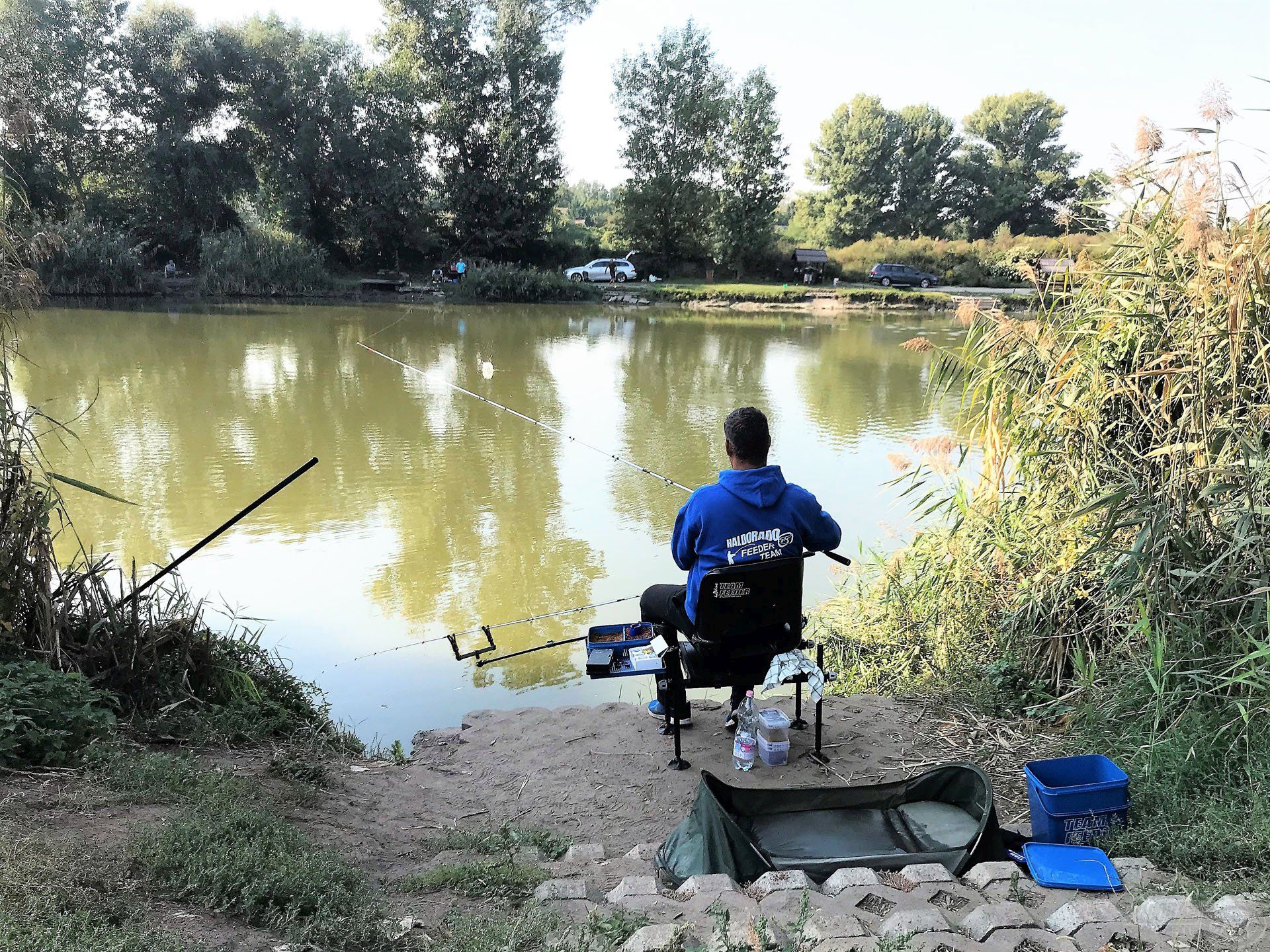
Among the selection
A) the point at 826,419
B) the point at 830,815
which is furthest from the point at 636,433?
the point at 830,815

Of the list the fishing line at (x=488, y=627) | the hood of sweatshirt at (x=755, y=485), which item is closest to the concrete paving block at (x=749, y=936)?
the hood of sweatshirt at (x=755, y=485)

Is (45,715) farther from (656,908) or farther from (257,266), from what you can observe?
(257,266)

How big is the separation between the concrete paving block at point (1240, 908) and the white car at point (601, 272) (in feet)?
113

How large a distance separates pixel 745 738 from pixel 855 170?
5167cm

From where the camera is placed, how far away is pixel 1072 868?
245cm

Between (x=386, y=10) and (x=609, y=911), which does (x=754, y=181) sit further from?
(x=609, y=911)

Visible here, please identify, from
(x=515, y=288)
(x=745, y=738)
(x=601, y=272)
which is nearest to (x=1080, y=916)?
(x=745, y=738)

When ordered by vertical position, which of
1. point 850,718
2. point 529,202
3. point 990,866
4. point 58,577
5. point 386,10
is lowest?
point 850,718

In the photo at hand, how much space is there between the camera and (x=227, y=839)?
244cm

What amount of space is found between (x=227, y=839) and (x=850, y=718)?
2.60m

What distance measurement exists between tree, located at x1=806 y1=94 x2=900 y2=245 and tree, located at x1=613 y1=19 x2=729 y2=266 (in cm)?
1097

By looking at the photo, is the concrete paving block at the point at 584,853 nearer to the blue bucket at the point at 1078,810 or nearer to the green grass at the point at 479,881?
the green grass at the point at 479,881

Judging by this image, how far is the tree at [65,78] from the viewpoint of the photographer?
29000 millimetres

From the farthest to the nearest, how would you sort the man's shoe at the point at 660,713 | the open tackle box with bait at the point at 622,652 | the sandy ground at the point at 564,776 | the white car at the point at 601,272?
the white car at the point at 601,272 → the open tackle box with bait at the point at 622,652 → the man's shoe at the point at 660,713 → the sandy ground at the point at 564,776
